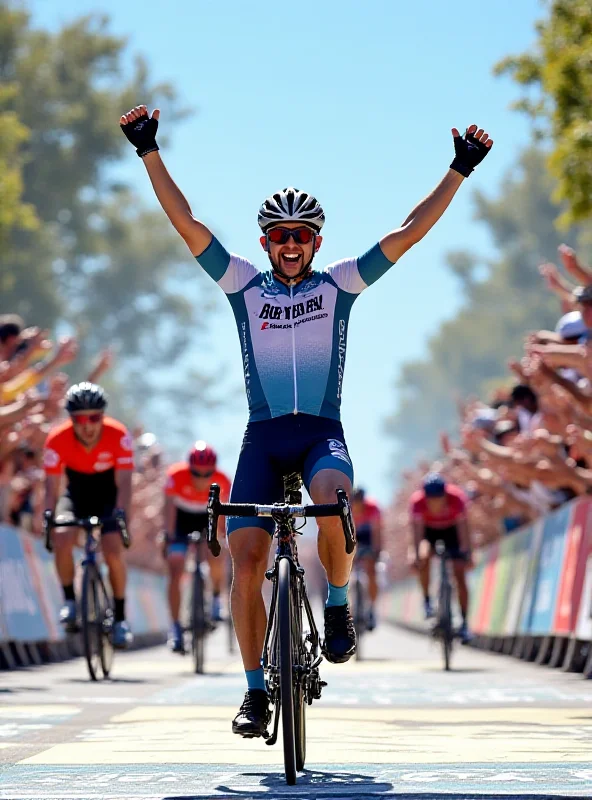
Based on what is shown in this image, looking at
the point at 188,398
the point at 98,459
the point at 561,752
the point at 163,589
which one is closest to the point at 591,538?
the point at 98,459

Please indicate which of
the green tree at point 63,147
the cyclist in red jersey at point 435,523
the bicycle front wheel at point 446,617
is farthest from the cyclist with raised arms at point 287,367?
the green tree at point 63,147

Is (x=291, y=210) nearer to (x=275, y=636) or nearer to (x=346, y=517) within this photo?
(x=346, y=517)

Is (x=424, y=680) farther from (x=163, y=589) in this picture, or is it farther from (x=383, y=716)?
(x=163, y=589)

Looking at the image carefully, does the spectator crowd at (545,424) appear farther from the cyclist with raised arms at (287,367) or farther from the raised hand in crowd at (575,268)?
the cyclist with raised arms at (287,367)

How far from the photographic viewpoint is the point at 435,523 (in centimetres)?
2053

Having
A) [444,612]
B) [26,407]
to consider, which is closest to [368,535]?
[444,612]

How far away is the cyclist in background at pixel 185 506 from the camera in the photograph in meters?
18.2

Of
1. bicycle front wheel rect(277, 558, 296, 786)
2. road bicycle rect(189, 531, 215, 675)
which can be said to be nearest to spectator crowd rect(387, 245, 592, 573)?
road bicycle rect(189, 531, 215, 675)

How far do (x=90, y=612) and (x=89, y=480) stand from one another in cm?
103

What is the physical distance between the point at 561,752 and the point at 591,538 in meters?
8.33

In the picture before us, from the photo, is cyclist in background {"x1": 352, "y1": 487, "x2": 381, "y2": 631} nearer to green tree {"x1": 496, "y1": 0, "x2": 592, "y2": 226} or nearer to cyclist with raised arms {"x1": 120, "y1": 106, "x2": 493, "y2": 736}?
green tree {"x1": 496, "y1": 0, "x2": 592, "y2": 226}

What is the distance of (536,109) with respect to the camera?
3028 cm

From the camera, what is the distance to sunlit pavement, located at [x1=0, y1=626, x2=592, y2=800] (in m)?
7.42

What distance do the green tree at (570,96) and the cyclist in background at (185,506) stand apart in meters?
8.46
